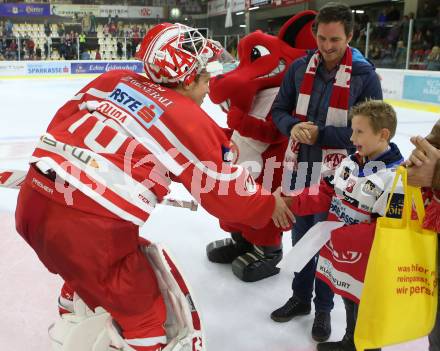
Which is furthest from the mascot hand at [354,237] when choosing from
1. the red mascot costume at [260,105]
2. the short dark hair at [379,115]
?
the red mascot costume at [260,105]

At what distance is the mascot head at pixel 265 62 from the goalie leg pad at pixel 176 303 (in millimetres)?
1164

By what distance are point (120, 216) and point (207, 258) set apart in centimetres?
158

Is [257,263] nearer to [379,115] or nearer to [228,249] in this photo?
[228,249]

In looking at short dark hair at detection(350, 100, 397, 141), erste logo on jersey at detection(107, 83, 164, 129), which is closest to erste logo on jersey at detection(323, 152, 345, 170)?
short dark hair at detection(350, 100, 397, 141)

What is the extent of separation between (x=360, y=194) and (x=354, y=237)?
0.48 ft

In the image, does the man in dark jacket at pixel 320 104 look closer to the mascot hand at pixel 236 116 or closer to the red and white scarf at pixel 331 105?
the red and white scarf at pixel 331 105

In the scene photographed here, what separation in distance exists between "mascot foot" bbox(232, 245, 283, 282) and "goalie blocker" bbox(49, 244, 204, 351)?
110 cm

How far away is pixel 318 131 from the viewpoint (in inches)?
74.7

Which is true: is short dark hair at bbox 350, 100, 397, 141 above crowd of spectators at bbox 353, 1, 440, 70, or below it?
below

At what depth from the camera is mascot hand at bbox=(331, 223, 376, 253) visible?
1.43 meters

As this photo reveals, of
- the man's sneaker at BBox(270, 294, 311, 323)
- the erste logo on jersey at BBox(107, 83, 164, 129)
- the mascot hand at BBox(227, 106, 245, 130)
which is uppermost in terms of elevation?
the erste logo on jersey at BBox(107, 83, 164, 129)

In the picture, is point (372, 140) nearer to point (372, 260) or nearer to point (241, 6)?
point (372, 260)

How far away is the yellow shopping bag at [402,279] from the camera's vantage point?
1186mm

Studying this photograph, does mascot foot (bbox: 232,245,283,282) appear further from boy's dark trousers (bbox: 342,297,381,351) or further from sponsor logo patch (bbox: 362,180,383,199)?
sponsor logo patch (bbox: 362,180,383,199)
